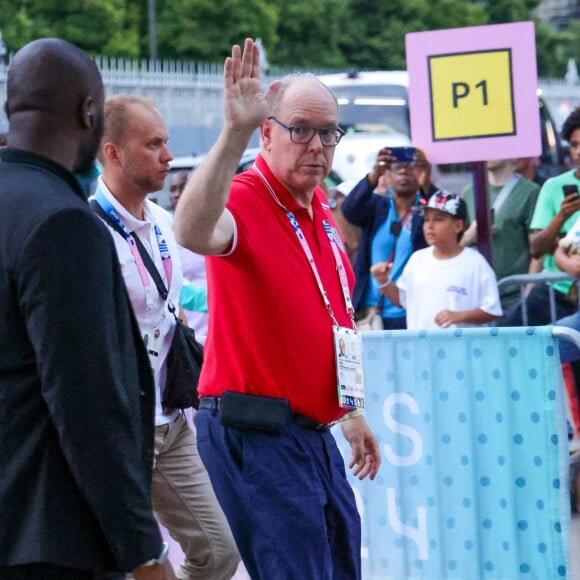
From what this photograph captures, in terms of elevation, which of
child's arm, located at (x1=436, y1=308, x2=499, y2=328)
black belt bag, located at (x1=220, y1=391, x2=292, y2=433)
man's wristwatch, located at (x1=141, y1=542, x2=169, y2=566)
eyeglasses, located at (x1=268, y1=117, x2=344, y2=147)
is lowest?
man's wristwatch, located at (x1=141, y1=542, x2=169, y2=566)

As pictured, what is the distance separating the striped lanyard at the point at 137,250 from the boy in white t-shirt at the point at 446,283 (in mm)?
2564

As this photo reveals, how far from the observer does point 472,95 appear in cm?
742

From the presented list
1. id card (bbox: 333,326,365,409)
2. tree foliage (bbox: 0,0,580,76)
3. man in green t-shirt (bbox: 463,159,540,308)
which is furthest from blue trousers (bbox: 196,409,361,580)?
tree foliage (bbox: 0,0,580,76)

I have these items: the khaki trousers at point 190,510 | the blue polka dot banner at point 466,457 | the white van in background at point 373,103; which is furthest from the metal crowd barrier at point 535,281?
the white van in background at point 373,103

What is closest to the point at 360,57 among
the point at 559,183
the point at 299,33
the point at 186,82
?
the point at 299,33

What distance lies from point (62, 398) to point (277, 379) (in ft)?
4.81

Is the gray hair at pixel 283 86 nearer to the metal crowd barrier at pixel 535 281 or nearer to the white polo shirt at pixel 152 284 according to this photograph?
the white polo shirt at pixel 152 284

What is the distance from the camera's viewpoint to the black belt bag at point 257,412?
3885 millimetres

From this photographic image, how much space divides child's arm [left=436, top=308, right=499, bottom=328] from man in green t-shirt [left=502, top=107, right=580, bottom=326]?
26.5 inches

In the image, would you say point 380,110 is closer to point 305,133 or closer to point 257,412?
point 305,133

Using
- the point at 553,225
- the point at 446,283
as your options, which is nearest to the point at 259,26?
the point at 553,225

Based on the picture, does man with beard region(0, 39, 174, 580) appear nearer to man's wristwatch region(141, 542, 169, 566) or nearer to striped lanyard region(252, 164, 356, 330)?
man's wristwatch region(141, 542, 169, 566)

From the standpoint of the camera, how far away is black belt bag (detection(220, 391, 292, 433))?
12.7 feet

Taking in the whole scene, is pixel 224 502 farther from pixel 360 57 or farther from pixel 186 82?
pixel 360 57
